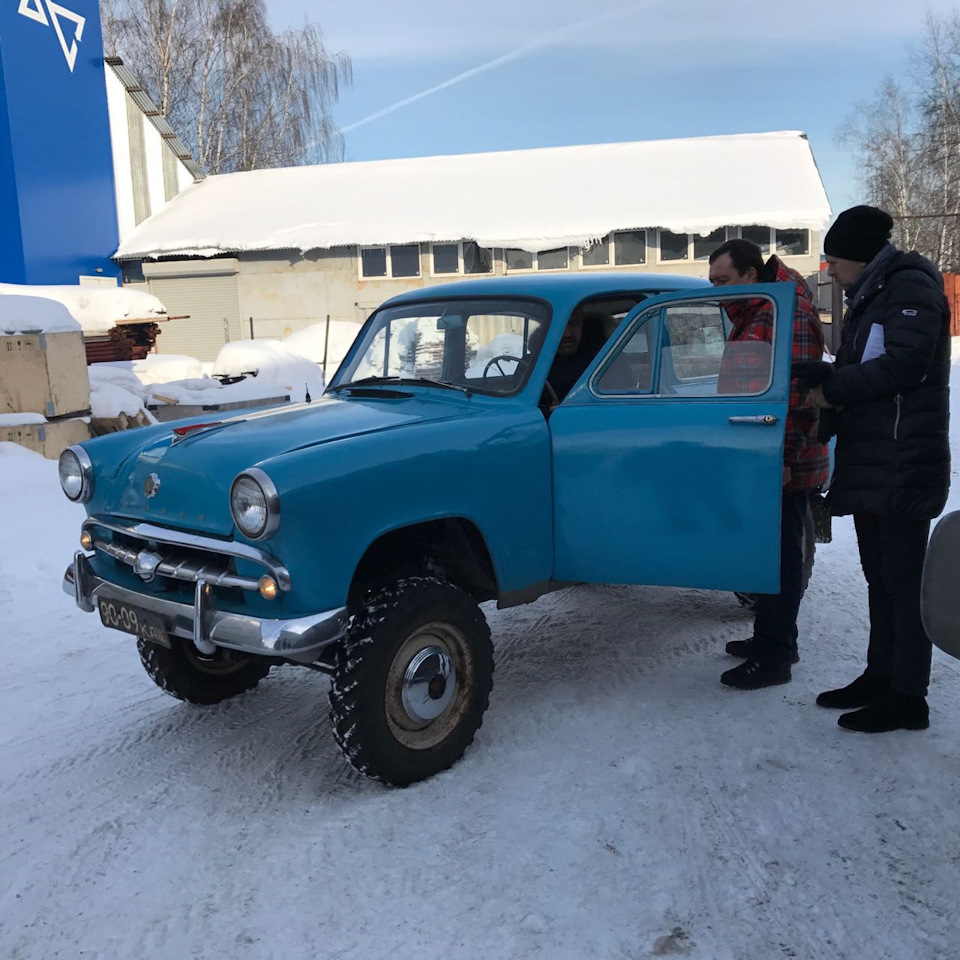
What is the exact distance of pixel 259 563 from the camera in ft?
10.4

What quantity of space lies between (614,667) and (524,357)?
1598mm

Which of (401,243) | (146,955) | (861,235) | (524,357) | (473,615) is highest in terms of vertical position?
(401,243)

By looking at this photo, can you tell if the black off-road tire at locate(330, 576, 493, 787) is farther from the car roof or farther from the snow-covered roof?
the snow-covered roof

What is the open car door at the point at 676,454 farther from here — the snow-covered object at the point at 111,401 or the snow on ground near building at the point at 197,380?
the snow-covered object at the point at 111,401

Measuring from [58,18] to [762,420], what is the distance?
23021 mm

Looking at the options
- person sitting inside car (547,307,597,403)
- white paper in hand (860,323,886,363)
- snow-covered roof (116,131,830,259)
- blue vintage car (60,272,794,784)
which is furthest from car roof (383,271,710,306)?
snow-covered roof (116,131,830,259)

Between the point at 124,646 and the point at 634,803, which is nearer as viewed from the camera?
the point at 634,803

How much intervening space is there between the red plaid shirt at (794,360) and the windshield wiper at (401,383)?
1111mm

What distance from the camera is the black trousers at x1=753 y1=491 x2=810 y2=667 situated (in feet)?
13.7

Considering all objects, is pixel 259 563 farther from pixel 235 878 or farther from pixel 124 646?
pixel 124 646

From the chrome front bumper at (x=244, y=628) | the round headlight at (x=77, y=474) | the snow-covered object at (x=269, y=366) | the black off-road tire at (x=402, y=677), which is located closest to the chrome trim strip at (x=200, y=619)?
the chrome front bumper at (x=244, y=628)

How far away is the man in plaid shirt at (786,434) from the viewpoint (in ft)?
12.6

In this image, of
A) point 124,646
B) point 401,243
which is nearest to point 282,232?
point 401,243

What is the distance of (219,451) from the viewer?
3482 mm
